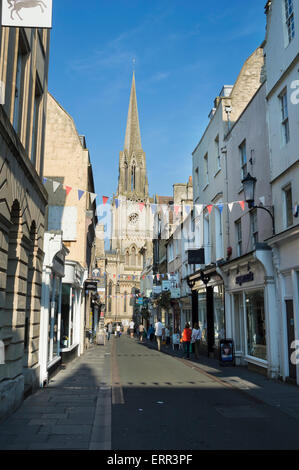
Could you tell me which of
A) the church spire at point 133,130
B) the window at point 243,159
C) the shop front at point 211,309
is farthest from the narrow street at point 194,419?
the church spire at point 133,130

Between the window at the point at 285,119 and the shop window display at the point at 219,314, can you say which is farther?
the shop window display at the point at 219,314

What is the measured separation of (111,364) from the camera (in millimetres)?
17750

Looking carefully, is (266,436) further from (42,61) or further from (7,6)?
(42,61)

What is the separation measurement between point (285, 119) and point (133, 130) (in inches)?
3624

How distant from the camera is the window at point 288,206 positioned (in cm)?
1229

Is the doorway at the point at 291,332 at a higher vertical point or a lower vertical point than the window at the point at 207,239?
lower

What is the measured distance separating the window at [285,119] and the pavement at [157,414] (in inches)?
279

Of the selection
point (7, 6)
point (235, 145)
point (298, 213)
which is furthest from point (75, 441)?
point (235, 145)

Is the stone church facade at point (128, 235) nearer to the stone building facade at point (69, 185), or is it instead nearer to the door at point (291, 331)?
the stone building facade at point (69, 185)

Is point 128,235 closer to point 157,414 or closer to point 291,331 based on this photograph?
point 291,331

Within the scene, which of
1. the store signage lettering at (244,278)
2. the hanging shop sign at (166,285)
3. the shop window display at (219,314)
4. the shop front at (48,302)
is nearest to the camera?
the shop front at (48,302)

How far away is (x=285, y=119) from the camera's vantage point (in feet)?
41.4

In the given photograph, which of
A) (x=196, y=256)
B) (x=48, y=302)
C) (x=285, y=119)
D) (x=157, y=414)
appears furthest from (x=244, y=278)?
(x=157, y=414)

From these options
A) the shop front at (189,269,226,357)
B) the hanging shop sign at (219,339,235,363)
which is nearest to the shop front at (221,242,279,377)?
the hanging shop sign at (219,339,235,363)
